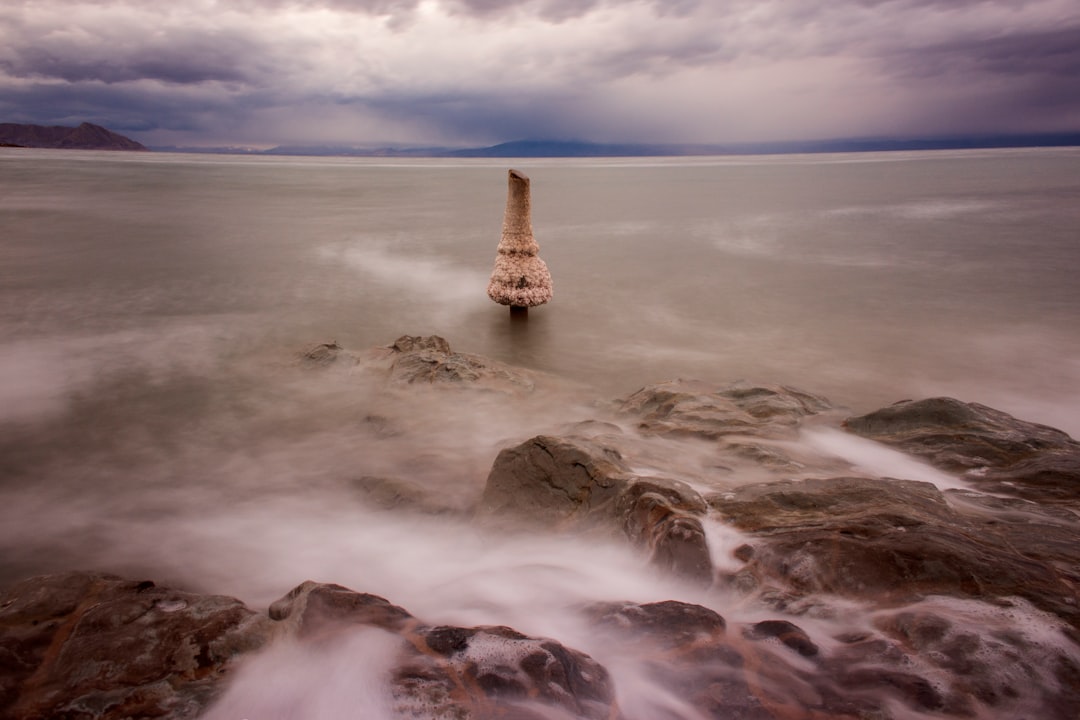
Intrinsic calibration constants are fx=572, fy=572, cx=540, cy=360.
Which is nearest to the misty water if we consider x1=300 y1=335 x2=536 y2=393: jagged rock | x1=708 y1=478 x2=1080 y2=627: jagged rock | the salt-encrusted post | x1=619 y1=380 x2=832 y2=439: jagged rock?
x1=708 y1=478 x2=1080 y2=627: jagged rock

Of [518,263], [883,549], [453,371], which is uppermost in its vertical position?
[518,263]

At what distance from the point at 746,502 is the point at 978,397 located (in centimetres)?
514

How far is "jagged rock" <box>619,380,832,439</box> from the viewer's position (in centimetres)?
481

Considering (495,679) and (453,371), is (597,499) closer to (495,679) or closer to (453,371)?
(495,679)

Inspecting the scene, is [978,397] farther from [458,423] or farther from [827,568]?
[458,423]

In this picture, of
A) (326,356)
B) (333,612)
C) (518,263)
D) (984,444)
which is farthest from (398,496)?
(518,263)

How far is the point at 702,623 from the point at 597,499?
1.19 m

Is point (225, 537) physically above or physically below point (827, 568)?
below

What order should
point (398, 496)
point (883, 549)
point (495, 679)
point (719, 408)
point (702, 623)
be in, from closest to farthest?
point (495, 679) → point (702, 623) → point (883, 549) → point (398, 496) → point (719, 408)

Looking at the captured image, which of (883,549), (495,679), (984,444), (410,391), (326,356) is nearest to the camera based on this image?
(495,679)

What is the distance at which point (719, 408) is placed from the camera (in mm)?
5141

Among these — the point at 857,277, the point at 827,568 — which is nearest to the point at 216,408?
the point at 827,568

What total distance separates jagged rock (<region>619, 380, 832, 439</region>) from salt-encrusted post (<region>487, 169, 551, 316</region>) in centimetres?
282

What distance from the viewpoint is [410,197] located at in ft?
92.8
